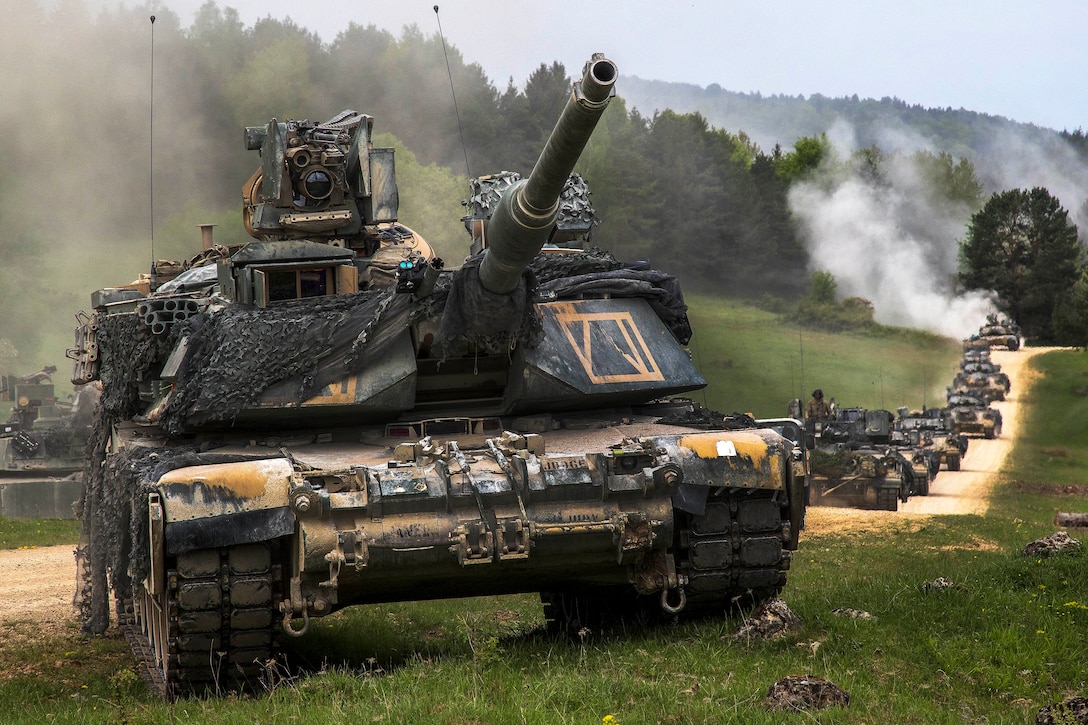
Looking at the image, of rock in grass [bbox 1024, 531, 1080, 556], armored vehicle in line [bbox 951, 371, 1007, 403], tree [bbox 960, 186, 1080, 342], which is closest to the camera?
rock in grass [bbox 1024, 531, 1080, 556]

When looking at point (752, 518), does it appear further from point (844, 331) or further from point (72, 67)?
point (844, 331)

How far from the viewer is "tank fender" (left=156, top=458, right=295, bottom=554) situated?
7984 mm

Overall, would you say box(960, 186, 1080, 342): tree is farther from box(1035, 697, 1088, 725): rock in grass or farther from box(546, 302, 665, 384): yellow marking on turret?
box(1035, 697, 1088, 725): rock in grass

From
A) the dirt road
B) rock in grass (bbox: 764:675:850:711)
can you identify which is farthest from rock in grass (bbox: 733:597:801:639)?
the dirt road

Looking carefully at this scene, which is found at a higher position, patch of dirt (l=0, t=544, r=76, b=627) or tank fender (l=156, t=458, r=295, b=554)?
tank fender (l=156, t=458, r=295, b=554)

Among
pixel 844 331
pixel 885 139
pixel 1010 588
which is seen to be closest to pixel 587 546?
pixel 1010 588

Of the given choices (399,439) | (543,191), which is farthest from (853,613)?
(543,191)

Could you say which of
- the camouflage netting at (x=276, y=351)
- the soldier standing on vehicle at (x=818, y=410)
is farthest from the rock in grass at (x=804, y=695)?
the soldier standing on vehicle at (x=818, y=410)

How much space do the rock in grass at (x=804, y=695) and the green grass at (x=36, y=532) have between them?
50.4 feet

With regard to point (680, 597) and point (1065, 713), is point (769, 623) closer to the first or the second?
point (680, 597)

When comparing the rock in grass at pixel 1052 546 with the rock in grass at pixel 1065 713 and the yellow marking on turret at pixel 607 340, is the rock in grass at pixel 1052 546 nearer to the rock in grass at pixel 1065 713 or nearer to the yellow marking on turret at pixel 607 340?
the yellow marking on turret at pixel 607 340

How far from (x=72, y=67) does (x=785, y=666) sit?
31.5 meters

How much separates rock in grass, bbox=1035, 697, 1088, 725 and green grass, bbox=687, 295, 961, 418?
26231 mm

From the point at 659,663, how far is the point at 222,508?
8.76ft
